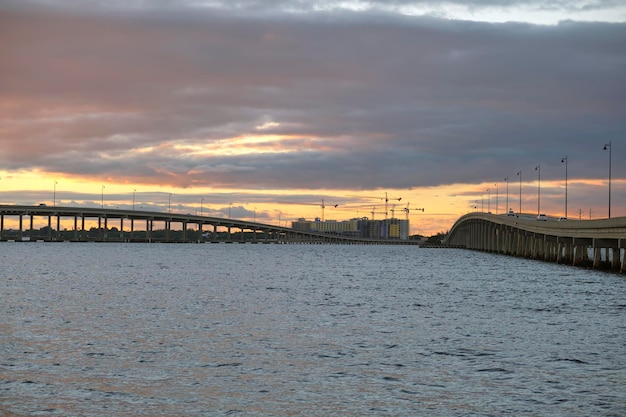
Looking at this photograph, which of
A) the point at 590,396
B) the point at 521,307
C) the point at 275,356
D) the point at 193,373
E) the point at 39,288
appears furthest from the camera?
the point at 39,288

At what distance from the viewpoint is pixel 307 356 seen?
86.5 ft

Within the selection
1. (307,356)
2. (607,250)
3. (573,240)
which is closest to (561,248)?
(573,240)

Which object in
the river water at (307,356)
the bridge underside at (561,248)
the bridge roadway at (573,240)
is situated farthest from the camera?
the bridge underside at (561,248)

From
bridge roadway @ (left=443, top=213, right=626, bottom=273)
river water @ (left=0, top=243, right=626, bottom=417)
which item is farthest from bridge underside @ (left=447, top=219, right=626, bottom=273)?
river water @ (left=0, top=243, right=626, bottom=417)

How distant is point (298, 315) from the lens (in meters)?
39.7

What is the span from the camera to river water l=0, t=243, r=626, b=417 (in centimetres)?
1939

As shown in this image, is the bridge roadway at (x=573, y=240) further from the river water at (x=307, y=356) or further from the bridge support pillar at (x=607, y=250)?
the river water at (x=307, y=356)

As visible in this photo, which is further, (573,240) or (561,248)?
(561,248)

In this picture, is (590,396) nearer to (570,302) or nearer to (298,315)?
(298,315)

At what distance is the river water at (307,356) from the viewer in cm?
1939

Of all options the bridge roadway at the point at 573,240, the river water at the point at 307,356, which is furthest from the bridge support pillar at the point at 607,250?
the river water at the point at 307,356

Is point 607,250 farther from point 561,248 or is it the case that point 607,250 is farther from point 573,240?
point 561,248

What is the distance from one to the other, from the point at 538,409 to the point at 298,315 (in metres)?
21.4

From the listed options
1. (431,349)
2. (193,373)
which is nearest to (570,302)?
(431,349)
